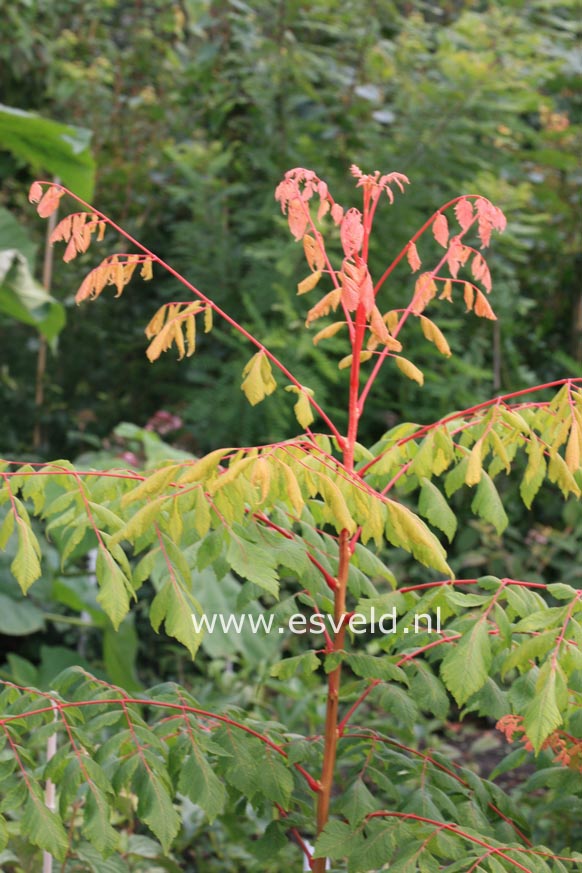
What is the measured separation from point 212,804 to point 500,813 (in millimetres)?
517

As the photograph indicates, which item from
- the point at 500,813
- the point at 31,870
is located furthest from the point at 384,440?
the point at 31,870

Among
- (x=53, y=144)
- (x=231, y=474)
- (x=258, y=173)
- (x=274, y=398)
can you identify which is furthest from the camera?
(x=258, y=173)

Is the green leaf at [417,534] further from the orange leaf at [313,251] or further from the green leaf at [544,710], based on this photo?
the orange leaf at [313,251]

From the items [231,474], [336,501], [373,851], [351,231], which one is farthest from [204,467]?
[373,851]

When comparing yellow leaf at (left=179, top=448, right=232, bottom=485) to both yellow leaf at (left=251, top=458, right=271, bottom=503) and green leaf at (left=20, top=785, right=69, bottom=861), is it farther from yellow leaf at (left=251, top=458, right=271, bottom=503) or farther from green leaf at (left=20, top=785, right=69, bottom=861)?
green leaf at (left=20, top=785, right=69, bottom=861)

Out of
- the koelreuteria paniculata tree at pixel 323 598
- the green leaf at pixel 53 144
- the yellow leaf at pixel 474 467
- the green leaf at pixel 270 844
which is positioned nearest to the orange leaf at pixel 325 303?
the koelreuteria paniculata tree at pixel 323 598

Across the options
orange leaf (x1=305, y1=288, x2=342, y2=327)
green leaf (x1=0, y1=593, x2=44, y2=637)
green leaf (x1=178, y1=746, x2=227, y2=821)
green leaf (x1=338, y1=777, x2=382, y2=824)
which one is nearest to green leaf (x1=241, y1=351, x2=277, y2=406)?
orange leaf (x1=305, y1=288, x2=342, y2=327)

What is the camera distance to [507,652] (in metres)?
1.39

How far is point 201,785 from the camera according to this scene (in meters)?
1.29

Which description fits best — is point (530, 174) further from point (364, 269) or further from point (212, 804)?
point (212, 804)

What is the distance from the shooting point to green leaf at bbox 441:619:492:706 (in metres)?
1.17

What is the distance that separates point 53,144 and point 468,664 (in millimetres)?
2828

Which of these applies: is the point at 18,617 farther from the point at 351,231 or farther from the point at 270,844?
the point at 351,231

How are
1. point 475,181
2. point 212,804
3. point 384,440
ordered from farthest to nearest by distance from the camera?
point 475,181 < point 384,440 < point 212,804
